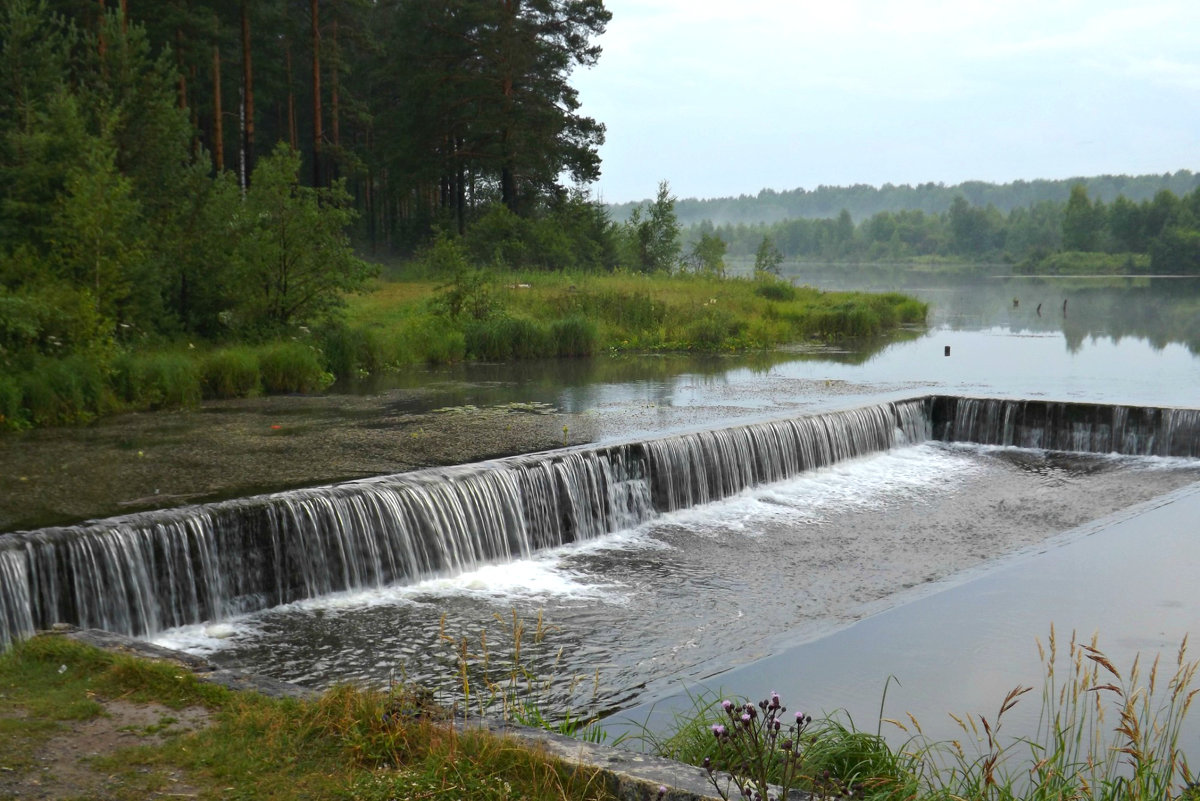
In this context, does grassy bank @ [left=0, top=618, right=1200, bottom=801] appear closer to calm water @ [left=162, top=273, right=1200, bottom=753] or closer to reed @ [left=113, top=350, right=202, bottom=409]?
calm water @ [left=162, top=273, right=1200, bottom=753]

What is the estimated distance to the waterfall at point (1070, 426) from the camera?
58.2 feet

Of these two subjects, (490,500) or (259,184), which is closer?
(490,500)

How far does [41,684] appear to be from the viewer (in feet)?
19.9

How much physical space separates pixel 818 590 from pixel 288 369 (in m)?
11.7

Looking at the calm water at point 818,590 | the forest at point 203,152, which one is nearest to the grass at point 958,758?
the calm water at point 818,590

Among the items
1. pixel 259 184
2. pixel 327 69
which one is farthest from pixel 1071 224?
pixel 259 184

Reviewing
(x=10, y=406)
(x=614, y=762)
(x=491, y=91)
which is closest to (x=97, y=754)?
(x=614, y=762)

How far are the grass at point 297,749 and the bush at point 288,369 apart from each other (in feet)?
45.0

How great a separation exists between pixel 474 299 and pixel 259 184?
23.3ft

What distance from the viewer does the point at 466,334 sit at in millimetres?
25562

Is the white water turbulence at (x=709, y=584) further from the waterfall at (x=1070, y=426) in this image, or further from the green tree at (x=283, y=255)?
the green tree at (x=283, y=255)

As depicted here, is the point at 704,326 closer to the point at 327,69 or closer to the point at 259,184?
the point at 259,184

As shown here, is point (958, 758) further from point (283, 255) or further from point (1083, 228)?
point (1083, 228)

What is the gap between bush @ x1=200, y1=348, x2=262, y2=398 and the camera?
18297mm
